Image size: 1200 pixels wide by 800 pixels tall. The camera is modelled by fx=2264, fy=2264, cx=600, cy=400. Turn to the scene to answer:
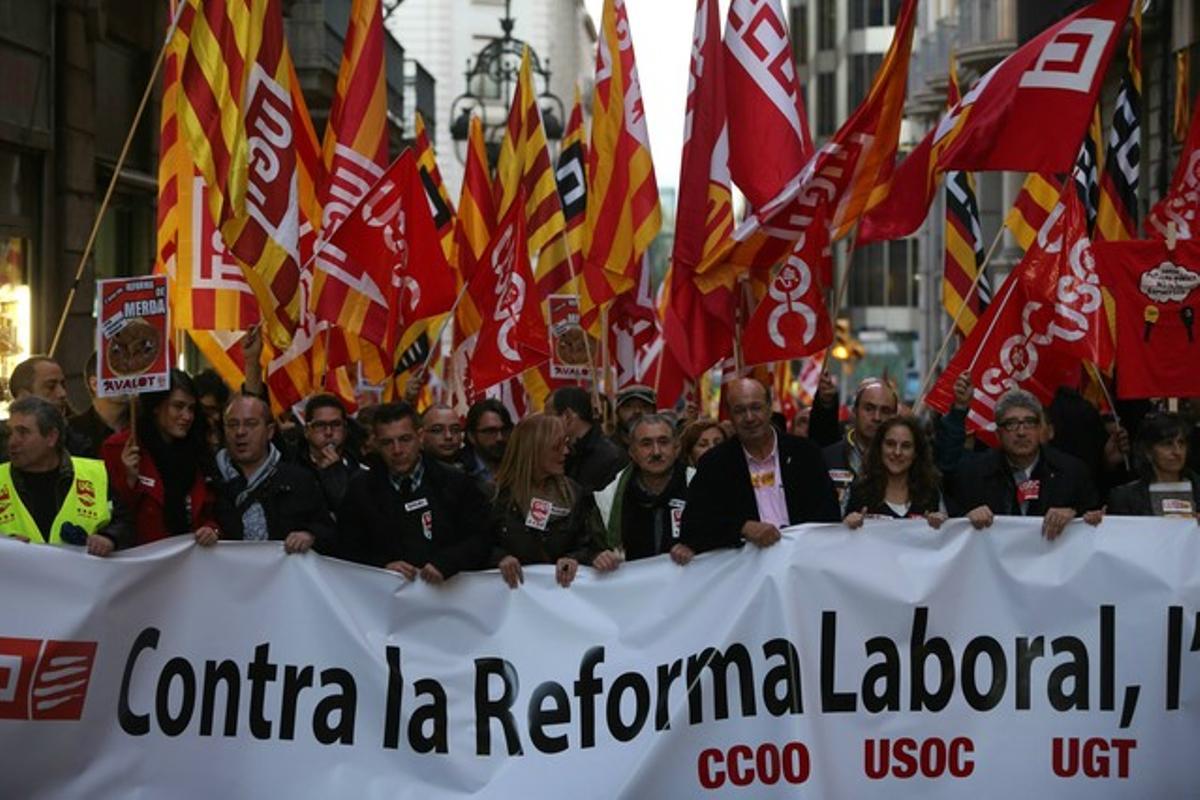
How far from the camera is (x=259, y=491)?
9.05m

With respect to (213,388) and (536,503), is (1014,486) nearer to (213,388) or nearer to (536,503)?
(536,503)

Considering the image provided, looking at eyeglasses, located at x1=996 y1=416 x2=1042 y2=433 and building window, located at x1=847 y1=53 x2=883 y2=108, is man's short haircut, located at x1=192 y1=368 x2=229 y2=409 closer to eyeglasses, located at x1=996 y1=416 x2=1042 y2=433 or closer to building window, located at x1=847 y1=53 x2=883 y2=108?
eyeglasses, located at x1=996 y1=416 x2=1042 y2=433

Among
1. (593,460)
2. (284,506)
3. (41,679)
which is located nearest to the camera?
(41,679)

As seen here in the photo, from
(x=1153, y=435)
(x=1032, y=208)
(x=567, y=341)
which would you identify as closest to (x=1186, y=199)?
(x=1032, y=208)

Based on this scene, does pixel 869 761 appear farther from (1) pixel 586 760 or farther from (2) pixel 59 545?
(2) pixel 59 545

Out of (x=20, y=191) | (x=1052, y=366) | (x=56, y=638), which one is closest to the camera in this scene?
(x=56, y=638)

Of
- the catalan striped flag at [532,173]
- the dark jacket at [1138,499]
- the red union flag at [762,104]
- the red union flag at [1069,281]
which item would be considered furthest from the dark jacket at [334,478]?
the catalan striped flag at [532,173]

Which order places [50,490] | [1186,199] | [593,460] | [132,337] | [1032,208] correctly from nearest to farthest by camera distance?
[50,490] < [132,337] < [593,460] < [1186,199] < [1032,208]

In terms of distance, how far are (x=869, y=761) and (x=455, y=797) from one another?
1.54 metres

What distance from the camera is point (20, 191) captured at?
17.6m

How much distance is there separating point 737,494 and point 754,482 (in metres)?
0.12

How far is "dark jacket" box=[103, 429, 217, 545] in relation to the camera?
8.83 metres

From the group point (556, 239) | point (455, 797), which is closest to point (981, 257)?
point (556, 239)

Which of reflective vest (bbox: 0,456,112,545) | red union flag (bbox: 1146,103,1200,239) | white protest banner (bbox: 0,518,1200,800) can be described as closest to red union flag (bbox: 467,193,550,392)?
red union flag (bbox: 1146,103,1200,239)
